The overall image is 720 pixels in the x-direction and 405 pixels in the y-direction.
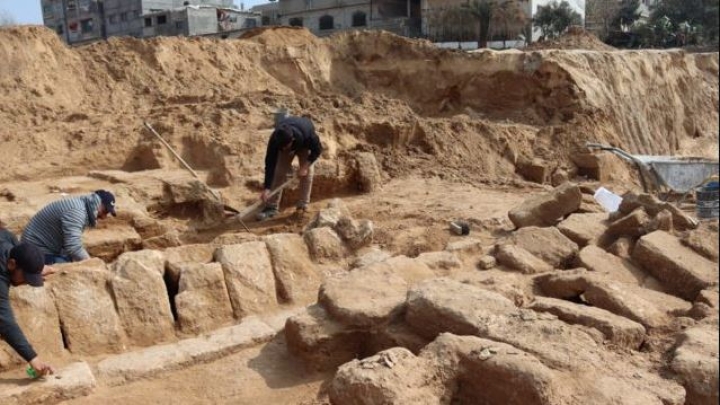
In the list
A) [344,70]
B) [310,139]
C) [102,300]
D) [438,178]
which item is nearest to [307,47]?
[344,70]

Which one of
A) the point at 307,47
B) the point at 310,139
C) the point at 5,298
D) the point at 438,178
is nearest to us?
the point at 5,298

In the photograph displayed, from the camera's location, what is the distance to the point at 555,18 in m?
22.9

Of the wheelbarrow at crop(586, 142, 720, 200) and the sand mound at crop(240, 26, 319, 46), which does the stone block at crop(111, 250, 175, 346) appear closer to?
the wheelbarrow at crop(586, 142, 720, 200)

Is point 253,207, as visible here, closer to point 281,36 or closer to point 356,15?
point 281,36

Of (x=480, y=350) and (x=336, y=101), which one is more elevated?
(x=336, y=101)

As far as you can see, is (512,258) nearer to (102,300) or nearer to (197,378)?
(197,378)

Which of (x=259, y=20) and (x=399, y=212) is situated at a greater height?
(x=259, y=20)

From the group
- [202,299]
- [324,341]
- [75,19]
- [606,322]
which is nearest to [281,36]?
[202,299]

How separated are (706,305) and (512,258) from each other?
1500mm

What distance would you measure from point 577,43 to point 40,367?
1853 centimetres

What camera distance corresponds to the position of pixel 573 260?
5.06 meters

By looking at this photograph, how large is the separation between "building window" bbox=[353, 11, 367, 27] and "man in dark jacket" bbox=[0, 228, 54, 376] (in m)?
30.8

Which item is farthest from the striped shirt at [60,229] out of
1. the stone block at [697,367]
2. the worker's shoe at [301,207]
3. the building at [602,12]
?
the building at [602,12]

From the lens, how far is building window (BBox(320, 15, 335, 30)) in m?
33.9
